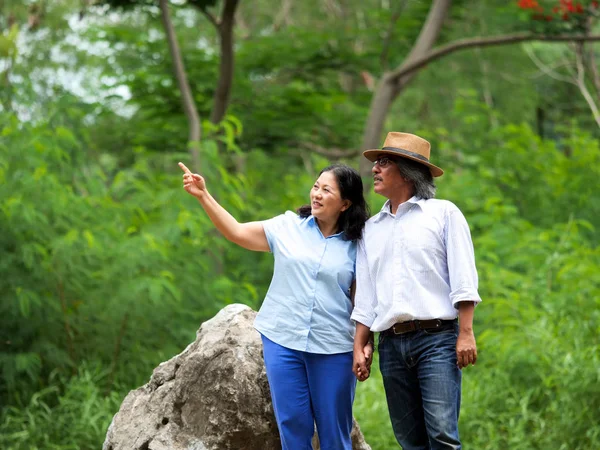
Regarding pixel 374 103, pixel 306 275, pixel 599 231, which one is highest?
pixel 374 103

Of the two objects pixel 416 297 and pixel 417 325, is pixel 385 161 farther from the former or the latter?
pixel 417 325

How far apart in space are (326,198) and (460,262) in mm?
654

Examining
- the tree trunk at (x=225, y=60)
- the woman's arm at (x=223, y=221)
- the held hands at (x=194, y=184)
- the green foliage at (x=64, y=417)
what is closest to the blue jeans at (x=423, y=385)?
the woman's arm at (x=223, y=221)

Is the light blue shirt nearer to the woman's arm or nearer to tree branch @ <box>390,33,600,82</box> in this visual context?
the woman's arm

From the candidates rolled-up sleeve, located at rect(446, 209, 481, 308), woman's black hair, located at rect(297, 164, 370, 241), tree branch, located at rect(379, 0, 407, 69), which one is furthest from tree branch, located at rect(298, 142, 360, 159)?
rolled-up sleeve, located at rect(446, 209, 481, 308)

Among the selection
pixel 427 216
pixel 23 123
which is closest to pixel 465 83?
pixel 23 123

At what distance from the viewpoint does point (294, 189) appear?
31.2 feet

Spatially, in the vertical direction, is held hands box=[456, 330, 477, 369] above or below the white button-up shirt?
below

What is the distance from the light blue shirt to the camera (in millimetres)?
3299

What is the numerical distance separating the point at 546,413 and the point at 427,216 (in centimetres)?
342

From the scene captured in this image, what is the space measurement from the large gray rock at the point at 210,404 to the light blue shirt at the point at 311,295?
472 mm

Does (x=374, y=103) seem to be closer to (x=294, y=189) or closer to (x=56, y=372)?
(x=294, y=189)

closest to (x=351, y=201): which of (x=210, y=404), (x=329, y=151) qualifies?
(x=210, y=404)

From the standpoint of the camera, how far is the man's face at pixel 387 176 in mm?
3275
